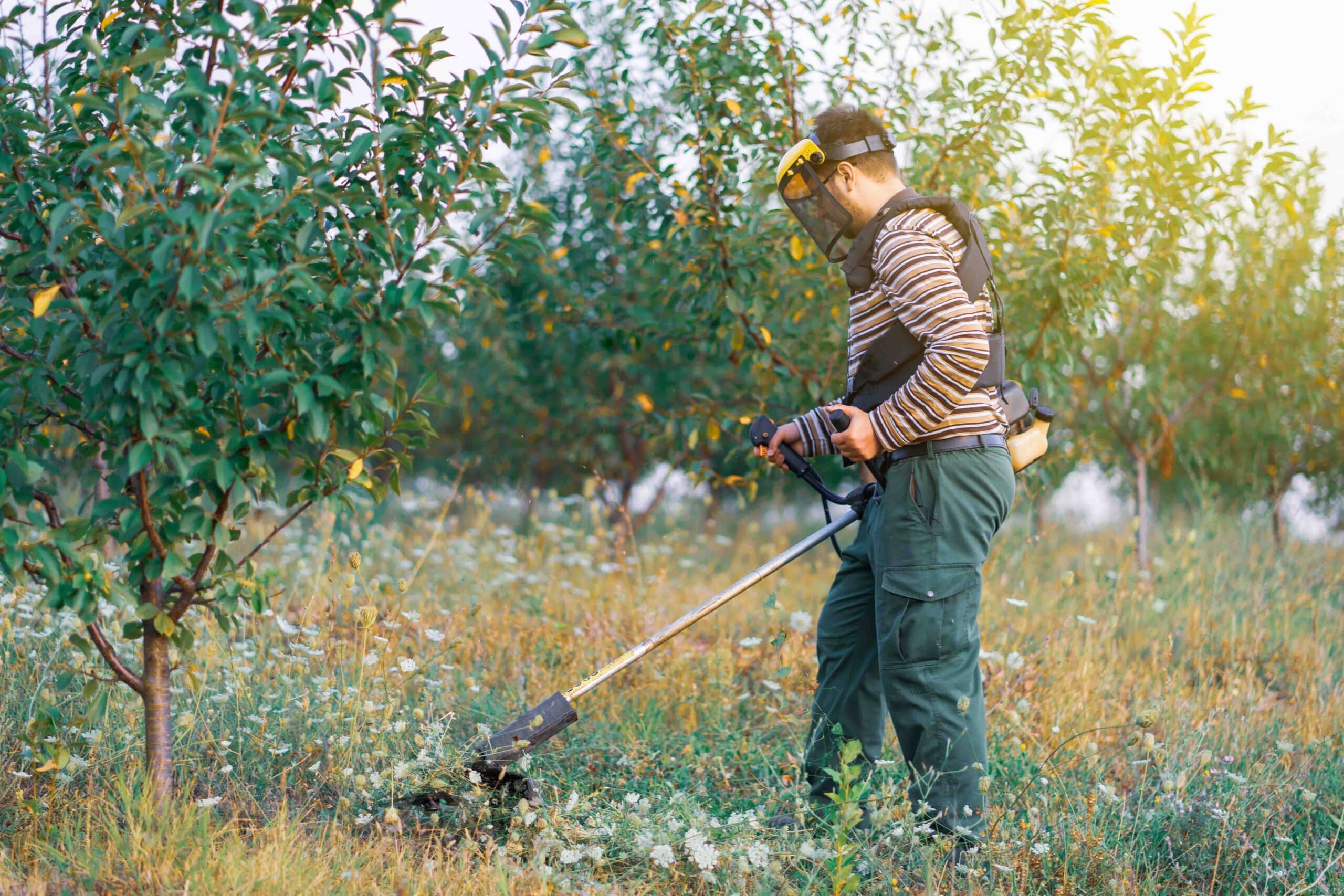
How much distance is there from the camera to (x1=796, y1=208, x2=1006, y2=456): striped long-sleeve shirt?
268 cm

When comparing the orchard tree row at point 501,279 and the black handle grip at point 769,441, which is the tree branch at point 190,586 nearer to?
the orchard tree row at point 501,279

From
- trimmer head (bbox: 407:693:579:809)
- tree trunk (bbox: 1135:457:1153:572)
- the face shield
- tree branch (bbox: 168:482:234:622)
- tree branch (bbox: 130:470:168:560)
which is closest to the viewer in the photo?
tree branch (bbox: 130:470:168:560)

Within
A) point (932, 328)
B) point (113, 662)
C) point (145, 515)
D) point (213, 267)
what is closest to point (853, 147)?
point (932, 328)

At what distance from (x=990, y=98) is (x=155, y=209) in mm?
3289

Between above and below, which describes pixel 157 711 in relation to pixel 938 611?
below

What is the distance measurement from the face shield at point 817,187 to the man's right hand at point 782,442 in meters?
A: 0.50

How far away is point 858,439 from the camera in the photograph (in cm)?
278

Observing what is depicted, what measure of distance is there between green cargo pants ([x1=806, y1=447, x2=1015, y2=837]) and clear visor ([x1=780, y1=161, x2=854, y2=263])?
0.68 metres

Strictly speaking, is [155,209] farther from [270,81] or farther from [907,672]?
[907,672]

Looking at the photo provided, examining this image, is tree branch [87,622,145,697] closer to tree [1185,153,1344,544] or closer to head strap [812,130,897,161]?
head strap [812,130,897,161]

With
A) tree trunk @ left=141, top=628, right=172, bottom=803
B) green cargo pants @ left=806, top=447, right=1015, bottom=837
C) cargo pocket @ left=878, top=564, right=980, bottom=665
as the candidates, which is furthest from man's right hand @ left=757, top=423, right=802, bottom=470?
tree trunk @ left=141, top=628, right=172, bottom=803

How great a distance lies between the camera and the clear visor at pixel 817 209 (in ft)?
9.62

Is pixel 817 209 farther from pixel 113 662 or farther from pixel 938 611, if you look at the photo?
pixel 113 662

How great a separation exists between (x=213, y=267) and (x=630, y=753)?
1.98 metres
